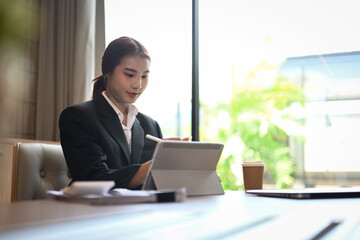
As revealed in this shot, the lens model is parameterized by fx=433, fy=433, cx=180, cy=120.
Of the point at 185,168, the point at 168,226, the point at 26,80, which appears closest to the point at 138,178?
the point at 185,168

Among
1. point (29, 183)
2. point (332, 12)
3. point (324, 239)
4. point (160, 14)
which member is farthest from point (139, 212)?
point (332, 12)

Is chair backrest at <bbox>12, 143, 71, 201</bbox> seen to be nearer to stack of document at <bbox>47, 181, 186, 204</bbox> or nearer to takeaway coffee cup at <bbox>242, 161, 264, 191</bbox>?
takeaway coffee cup at <bbox>242, 161, 264, 191</bbox>

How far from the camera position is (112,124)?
179cm

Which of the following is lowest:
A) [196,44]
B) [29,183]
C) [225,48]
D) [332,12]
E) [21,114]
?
[29,183]

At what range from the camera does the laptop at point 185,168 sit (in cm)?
108

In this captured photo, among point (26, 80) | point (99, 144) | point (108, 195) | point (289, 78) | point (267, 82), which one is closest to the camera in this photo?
point (108, 195)

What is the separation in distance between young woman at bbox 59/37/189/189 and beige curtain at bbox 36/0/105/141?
120 cm

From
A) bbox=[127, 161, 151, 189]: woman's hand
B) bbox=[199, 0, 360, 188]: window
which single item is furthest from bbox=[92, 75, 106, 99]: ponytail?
bbox=[199, 0, 360, 188]: window

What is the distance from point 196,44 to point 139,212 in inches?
118

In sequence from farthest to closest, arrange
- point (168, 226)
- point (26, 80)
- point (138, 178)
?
point (26, 80), point (138, 178), point (168, 226)

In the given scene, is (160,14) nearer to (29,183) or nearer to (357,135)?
(357,135)

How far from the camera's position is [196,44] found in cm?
353

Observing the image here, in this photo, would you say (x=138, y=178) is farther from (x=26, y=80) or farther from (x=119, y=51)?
(x=26, y=80)

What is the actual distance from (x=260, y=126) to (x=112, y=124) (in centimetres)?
614
